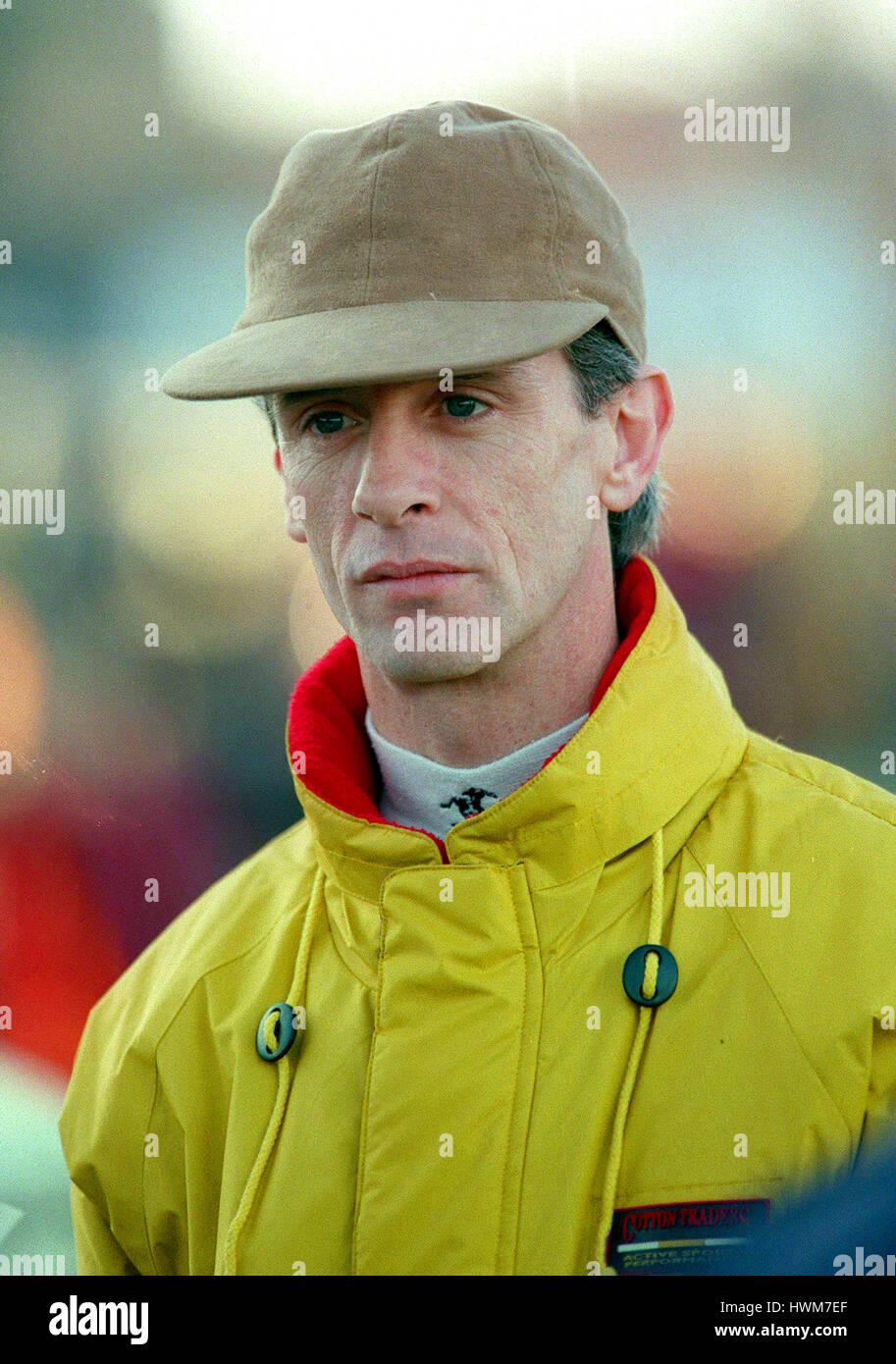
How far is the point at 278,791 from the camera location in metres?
2.75

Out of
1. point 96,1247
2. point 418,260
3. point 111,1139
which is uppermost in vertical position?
point 418,260

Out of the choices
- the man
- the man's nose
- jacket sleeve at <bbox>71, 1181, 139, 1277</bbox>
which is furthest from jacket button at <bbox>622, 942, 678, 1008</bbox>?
jacket sleeve at <bbox>71, 1181, 139, 1277</bbox>

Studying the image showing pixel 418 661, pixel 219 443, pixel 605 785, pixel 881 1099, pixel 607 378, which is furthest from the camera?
pixel 219 443

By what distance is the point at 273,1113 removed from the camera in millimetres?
1381

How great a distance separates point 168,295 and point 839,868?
1658 mm

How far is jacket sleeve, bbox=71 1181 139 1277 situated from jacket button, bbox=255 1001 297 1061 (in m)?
0.37

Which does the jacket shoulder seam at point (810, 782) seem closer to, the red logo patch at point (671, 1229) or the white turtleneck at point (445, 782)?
the white turtleneck at point (445, 782)

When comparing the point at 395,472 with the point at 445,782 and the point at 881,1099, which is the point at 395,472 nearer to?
the point at 445,782

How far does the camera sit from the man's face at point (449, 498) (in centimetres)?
141

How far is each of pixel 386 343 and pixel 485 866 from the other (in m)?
0.55

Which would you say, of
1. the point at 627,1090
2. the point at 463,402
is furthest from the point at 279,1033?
the point at 463,402

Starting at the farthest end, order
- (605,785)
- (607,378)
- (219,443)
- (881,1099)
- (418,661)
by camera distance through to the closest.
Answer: (219,443), (607,378), (418,661), (605,785), (881,1099)

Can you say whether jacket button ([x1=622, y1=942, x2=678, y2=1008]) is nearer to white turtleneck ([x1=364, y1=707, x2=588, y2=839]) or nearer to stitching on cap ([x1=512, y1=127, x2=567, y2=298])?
white turtleneck ([x1=364, y1=707, x2=588, y2=839])
